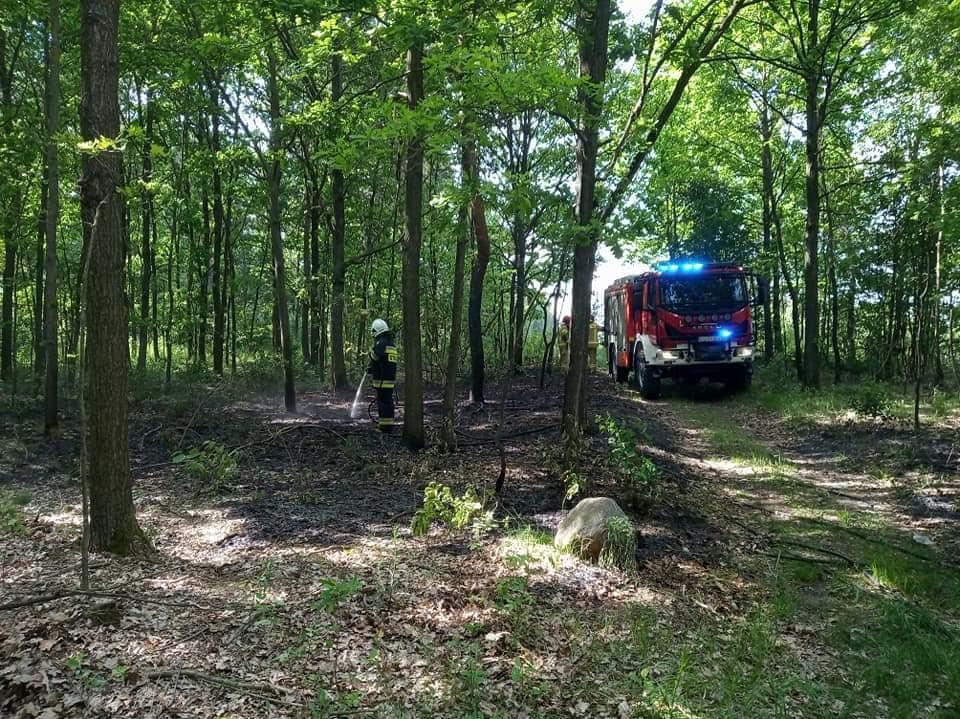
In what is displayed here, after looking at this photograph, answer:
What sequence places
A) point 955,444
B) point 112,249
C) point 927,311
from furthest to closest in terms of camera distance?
point 927,311
point 955,444
point 112,249

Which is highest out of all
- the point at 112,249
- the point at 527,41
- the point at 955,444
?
the point at 527,41

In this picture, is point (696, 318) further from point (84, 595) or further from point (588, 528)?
point (84, 595)

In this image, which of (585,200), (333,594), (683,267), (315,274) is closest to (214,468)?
(333,594)

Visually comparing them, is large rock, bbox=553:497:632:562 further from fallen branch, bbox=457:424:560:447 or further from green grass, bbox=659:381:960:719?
fallen branch, bbox=457:424:560:447

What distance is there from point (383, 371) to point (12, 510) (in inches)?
216

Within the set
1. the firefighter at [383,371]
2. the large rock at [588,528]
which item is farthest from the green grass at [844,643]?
the firefighter at [383,371]

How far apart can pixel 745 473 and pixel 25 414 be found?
12050 mm

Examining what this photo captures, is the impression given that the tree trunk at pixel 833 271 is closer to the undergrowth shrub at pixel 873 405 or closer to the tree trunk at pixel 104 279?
the undergrowth shrub at pixel 873 405

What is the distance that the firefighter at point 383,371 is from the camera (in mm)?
10258

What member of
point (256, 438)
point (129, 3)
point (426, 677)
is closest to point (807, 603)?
point (426, 677)

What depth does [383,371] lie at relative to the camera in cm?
1044

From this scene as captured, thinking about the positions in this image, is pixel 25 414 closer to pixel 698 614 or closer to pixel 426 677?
pixel 426 677

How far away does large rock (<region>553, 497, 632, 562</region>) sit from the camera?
5.18 m

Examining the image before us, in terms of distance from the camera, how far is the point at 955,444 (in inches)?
327
